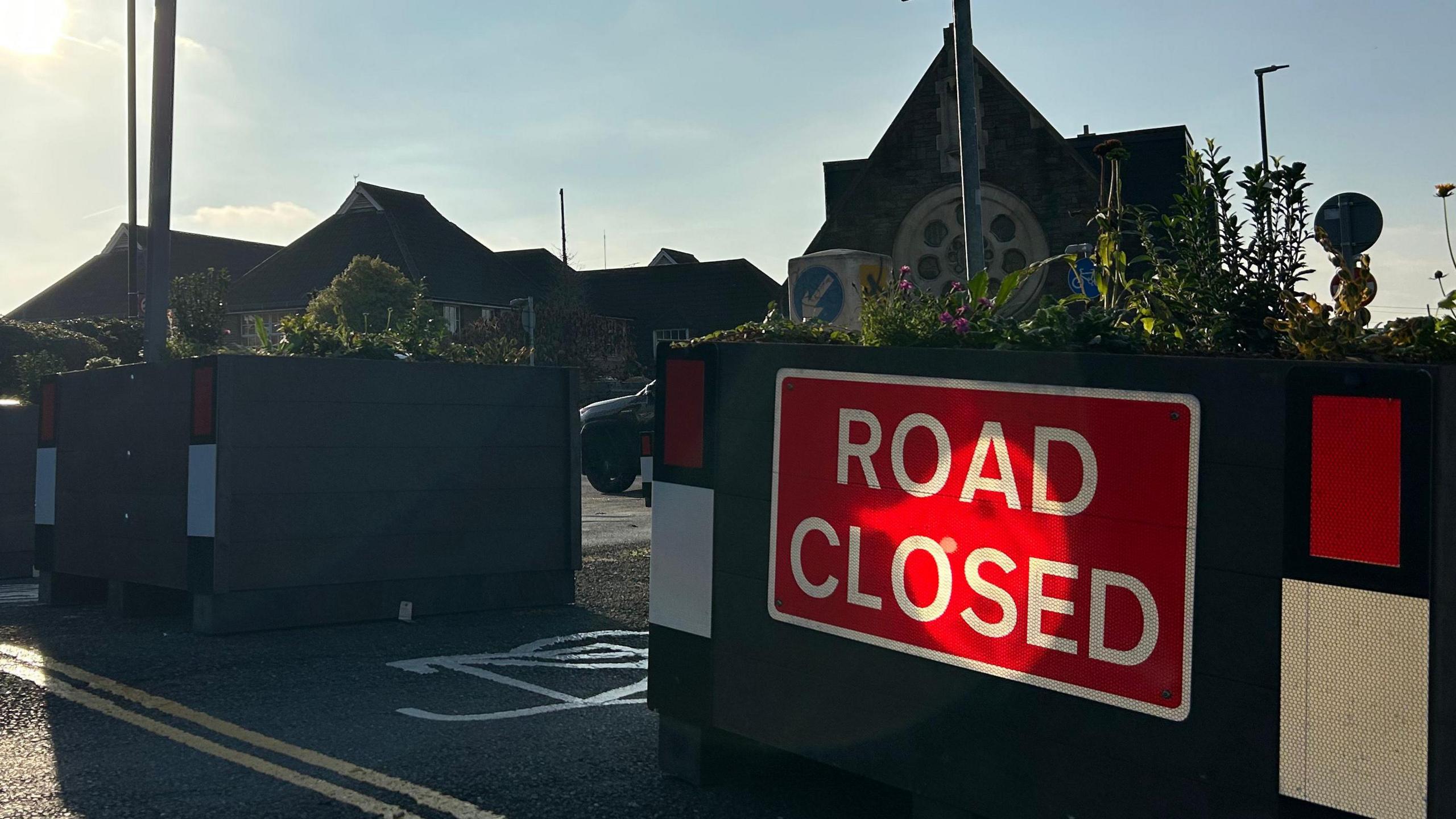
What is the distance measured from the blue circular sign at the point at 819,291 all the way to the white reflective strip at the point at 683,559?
10565 millimetres

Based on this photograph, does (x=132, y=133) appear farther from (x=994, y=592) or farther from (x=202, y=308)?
(x=994, y=592)

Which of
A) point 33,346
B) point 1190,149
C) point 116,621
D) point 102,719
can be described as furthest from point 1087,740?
point 33,346

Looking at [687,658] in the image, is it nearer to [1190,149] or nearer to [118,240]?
[1190,149]

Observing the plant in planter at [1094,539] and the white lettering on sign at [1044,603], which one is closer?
the plant in planter at [1094,539]

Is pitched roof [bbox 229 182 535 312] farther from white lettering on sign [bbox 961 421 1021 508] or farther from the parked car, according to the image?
white lettering on sign [bbox 961 421 1021 508]

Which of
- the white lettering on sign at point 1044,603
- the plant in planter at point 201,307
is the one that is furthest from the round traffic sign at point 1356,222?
the plant in planter at point 201,307

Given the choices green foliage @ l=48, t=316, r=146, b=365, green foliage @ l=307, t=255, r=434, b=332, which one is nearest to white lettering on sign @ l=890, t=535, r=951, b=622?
green foliage @ l=48, t=316, r=146, b=365

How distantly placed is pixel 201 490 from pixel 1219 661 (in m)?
6.11

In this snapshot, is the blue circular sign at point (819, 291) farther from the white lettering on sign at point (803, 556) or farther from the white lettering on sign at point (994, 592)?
the white lettering on sign at point (994, 592)

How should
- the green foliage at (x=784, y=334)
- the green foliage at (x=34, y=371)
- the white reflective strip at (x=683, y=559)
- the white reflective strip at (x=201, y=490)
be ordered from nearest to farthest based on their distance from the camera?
the green foliage at (x=784, y=334), the white reflective strip at (x=683, y=559), the white reflective strip at (x=201, y=490), the green foliage at (x=34, y=371)

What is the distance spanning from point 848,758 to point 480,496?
4.87m

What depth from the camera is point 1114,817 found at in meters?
3.04

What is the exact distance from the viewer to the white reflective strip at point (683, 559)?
4.20 m

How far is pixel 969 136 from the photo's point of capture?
15570mm
